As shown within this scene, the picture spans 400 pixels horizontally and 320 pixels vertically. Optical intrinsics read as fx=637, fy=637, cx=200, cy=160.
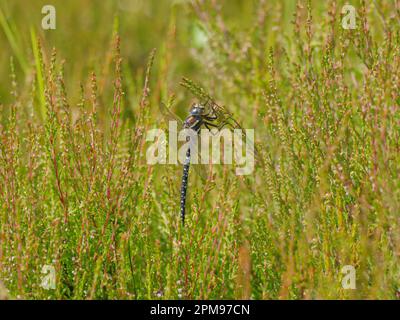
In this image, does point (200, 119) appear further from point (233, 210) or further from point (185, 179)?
point (233, 210)

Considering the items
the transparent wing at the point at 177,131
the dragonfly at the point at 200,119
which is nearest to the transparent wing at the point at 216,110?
the dragonfly at the point at 200,119

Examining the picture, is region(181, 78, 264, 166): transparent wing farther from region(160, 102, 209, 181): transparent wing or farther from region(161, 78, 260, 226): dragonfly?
region(160, 102, 209, 181): transparent wing

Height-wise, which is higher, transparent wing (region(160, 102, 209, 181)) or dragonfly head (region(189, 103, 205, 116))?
dragonfly head (region(189, 103, 205, 116))

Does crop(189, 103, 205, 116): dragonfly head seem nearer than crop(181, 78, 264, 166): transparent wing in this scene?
No

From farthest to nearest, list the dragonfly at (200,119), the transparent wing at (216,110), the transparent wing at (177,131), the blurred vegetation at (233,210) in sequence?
the transparent wing at (177,131) < the dragonfly at (200,119) < the transparent wing at (216,110) < the blurred vegetation at (233,210)

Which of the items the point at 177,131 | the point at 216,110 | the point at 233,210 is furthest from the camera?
the point at 177,131

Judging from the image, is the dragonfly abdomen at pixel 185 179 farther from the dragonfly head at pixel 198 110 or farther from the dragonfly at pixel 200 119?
the dragonfly head at pixel 198 110

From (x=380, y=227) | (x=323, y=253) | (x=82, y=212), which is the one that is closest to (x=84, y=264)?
(x=82, y=212)

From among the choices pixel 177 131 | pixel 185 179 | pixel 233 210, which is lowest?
pixel 233 210

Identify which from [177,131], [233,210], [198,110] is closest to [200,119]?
[198,110]

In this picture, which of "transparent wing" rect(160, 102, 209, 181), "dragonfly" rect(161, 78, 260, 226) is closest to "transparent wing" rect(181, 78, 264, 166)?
"dragonfly" rect(161, 78, 260, 226)
